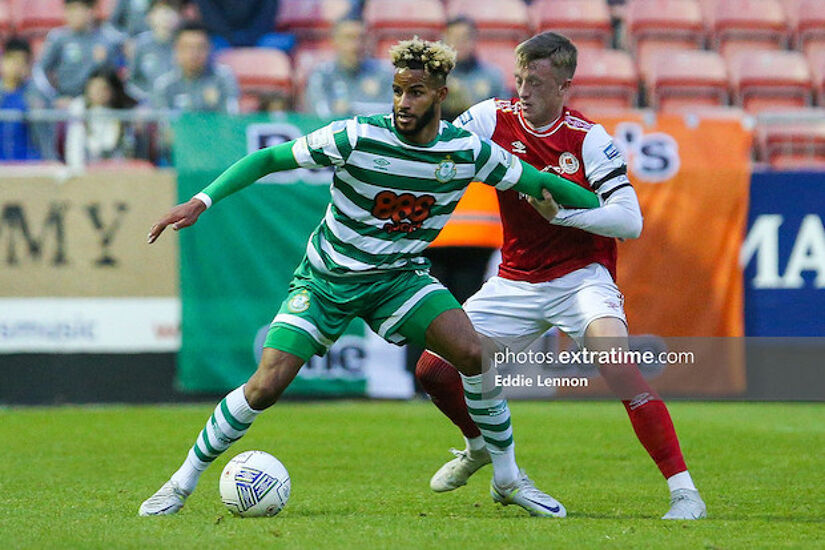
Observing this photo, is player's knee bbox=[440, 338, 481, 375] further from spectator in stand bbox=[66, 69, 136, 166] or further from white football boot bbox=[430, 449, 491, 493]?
spectator in stand bbox=[66, 69, 136, 166]

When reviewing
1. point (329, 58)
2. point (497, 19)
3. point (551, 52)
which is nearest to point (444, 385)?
point (551, 52)

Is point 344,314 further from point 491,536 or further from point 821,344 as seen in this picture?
point 821,344

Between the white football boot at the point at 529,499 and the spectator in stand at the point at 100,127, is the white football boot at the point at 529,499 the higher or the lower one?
the lower one

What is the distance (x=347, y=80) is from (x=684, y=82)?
4.14 metres

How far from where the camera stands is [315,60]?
15.1 m

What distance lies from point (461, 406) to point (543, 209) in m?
1.26

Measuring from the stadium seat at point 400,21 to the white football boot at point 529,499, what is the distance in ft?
29.5

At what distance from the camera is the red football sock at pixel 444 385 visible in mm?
7363

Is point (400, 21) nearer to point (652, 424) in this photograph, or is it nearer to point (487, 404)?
point (487, 404)

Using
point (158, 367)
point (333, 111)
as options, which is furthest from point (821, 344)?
point (158, 367)

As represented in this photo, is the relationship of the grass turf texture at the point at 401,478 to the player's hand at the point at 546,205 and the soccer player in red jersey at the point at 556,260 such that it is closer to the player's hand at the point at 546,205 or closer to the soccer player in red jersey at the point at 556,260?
the soccer player in red jersey at the point at 556,260

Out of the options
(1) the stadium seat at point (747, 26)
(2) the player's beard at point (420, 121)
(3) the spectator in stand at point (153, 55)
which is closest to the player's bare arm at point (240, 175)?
(2) the player's beard at point (420, 121)

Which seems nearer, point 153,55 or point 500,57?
point 153,55

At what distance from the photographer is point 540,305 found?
7.38 meters
